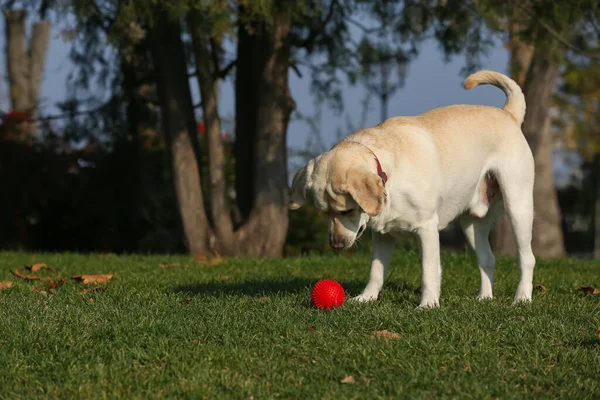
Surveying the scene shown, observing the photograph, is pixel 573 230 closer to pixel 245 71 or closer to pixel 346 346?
pixel 245 71

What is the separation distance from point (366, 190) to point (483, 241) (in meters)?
2.09

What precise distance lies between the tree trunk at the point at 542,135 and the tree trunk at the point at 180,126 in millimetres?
5582

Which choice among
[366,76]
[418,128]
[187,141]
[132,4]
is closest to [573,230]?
[366,76]

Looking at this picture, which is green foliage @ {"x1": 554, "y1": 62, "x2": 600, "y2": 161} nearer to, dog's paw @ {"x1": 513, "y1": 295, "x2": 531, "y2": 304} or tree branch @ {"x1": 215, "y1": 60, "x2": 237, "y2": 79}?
tree branch @ {"x1": 215, "y1": 60, "x2": 237, "y2": 79}

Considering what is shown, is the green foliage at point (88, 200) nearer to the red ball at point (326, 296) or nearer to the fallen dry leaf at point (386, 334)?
the red ball at point (326, 296)

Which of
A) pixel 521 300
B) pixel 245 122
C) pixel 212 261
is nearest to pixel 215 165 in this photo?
pixel 245 122

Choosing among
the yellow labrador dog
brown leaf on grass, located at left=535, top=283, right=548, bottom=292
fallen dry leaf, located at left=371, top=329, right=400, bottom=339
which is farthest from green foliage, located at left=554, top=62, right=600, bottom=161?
fallen dry leaf, located at left=371, top=329, right=400, bottom=339

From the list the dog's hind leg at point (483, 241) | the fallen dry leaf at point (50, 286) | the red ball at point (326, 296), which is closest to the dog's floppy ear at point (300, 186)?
the red ball at point (326, 296)

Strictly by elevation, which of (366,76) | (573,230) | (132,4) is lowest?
(573,230)

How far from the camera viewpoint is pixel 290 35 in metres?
13.4

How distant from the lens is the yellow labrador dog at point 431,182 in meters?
5.70

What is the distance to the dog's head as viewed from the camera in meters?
5.47

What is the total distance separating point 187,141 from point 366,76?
3.41 meters

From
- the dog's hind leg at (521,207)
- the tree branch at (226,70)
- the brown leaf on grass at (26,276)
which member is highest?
the tree branch at (226,70)
